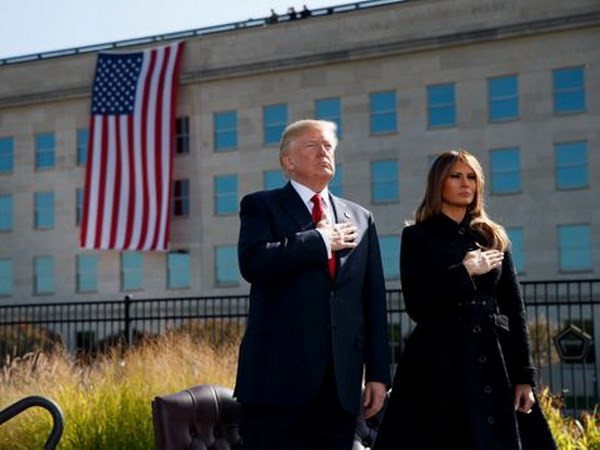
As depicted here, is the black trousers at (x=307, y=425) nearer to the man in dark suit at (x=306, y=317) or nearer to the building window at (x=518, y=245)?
the man in dark suit at (x=306, y=317)

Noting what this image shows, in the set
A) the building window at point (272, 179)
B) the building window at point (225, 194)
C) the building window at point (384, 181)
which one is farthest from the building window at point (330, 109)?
the building window at point (225, 194)

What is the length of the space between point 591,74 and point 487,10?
182 inches

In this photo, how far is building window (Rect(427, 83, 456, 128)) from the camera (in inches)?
1646

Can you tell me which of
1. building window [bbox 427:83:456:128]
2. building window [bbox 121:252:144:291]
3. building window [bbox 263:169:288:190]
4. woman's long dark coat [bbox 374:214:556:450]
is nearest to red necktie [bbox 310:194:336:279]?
woman's long dark coat [bbox 374:214:556:450]

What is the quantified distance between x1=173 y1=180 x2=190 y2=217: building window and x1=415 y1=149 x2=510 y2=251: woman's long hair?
136ft

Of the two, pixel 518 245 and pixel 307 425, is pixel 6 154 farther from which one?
pixel 307 425

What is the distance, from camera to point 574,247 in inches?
1580

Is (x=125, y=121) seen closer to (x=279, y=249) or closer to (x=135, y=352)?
(x=135, y=352)

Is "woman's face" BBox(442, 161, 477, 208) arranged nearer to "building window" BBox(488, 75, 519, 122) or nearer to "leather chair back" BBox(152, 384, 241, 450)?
"leather chair back" BBox(152, 384, 241, 450)

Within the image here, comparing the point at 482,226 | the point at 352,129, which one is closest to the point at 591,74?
the point at 352,129

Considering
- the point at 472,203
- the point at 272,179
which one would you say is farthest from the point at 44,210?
the point at 472,203

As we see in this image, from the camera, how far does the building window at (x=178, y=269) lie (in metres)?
46.6

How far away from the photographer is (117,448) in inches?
366

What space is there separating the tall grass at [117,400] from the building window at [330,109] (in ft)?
105
